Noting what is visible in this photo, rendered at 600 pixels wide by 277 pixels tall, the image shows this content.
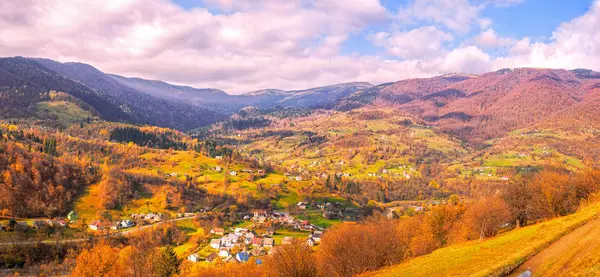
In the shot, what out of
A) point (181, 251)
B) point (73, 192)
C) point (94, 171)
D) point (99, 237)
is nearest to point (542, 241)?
point (181, 251)

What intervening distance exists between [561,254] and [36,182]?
15816 centimetres

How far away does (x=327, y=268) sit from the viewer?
53250 millimetres

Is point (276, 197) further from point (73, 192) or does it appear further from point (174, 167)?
point (73, 192)

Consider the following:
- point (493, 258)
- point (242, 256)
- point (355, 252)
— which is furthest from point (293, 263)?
point (242, 256)

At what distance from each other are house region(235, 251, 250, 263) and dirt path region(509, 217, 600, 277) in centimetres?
7204

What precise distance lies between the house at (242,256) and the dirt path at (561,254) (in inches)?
2836

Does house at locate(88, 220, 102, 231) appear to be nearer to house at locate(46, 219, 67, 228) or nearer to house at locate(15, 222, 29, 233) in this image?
house at locate(46, 219, 67, 228)

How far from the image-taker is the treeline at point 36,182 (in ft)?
383

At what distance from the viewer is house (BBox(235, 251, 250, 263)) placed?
91875 mm

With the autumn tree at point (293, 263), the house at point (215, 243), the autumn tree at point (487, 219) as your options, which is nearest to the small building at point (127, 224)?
the house at point (215, 243)

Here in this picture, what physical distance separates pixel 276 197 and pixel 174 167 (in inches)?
2654

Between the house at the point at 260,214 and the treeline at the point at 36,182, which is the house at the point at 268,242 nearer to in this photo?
the house at the point at 260,214

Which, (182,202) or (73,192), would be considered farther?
(182,202)

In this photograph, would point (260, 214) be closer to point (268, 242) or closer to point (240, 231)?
point (240, 231)
